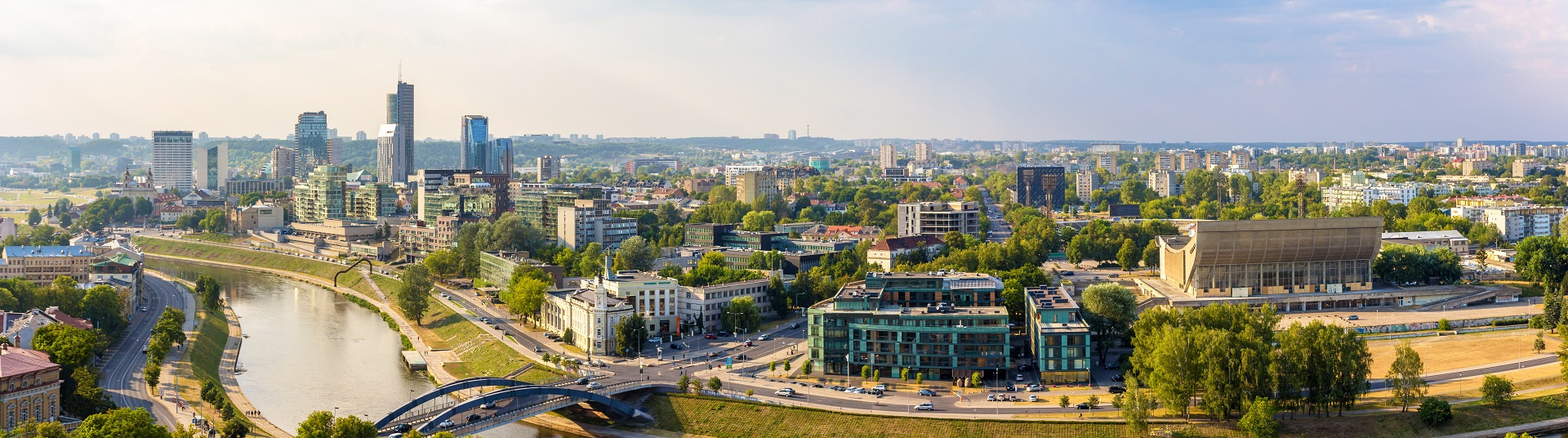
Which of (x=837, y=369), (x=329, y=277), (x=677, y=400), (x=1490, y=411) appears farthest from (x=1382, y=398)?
(x=329, y=277)

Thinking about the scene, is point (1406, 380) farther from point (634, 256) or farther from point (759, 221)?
point (759, 221)

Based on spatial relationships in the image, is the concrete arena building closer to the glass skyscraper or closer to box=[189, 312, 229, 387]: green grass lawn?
box=[189, 312, 229, 387]: green grass lawn

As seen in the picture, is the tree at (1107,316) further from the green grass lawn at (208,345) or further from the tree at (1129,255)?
the green grass lawn at (208,345)

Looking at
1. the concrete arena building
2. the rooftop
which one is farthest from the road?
the concrete arena building

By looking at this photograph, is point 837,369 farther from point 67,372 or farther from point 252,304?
point 252,304

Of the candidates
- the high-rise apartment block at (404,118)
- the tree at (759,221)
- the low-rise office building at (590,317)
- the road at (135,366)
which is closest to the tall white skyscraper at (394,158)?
the high-rise apartment block at (404,118)
